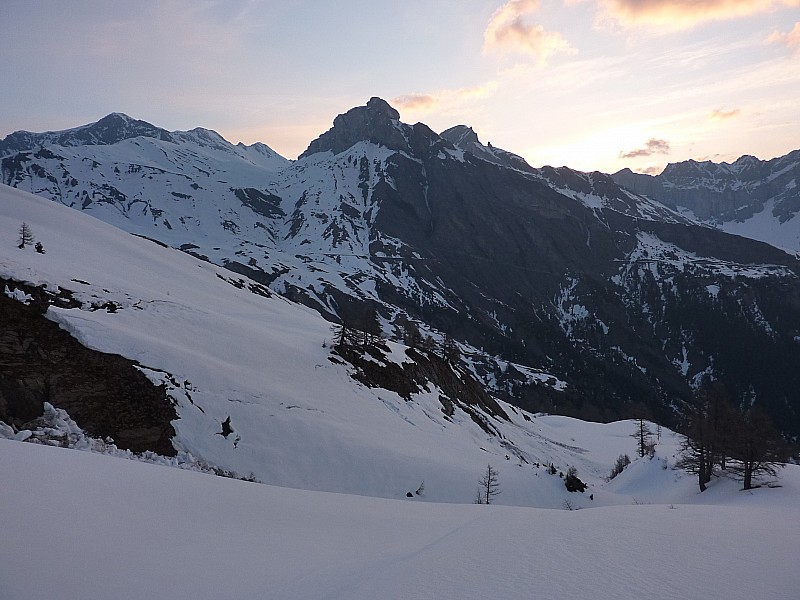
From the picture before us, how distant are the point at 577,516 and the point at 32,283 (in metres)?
28.8

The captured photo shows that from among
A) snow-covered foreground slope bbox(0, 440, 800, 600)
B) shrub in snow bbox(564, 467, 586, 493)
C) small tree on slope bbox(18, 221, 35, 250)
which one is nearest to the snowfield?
snow-covered foreground slope bbox(0, 440, 800, 600)

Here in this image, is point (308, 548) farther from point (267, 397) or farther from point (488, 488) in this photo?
point (488, 488)

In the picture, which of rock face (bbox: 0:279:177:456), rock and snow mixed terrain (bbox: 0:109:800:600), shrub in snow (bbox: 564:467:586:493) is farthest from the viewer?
shrub in snow (bbox: 564:467:586:493)

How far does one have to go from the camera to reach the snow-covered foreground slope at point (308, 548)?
20.7 ft

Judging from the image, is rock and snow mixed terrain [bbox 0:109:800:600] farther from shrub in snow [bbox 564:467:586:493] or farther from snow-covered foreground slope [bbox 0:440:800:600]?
shrub in snow [bbox 564:467:586:493]

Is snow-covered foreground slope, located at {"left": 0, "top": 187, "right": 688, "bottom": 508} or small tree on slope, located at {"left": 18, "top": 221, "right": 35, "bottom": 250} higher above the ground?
small tree on slope, located at {"left": 18, "top": 221, "right": 35, "bottom": 250}

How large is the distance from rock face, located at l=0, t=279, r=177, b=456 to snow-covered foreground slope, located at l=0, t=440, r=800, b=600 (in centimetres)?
995

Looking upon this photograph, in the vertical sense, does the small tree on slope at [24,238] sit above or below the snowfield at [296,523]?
above

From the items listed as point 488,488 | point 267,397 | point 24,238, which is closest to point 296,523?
point 267,397

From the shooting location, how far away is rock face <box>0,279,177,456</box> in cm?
1906

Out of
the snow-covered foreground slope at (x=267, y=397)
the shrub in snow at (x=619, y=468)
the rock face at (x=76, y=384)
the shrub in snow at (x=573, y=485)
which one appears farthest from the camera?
the shrub in snow at (x=619, y=468)

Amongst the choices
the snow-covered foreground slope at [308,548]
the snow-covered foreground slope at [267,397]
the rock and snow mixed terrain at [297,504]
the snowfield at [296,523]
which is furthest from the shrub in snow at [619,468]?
the snow-covered foreground slope at [308,548]

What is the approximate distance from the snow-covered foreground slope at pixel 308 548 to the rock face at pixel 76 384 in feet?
32.6

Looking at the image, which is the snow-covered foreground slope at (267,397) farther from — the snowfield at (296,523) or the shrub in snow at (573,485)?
the shrub in snow at (573,485)
